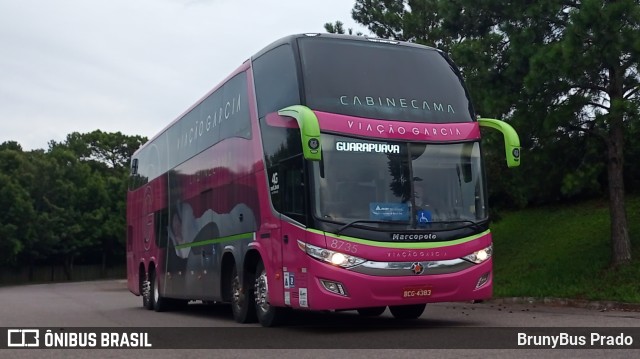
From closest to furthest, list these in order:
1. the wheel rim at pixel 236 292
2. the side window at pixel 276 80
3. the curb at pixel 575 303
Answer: the side window at pixel 276 80
the wheel rim at pixel 236 292
the curb at pixel 575 303

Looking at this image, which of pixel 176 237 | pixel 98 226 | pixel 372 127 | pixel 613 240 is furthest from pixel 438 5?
pixel 98 226

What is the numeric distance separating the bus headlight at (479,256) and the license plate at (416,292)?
2.55ft

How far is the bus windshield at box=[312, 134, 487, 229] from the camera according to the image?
11383mm

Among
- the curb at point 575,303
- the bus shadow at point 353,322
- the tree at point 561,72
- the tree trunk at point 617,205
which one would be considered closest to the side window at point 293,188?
the bus shadow at point 353,322

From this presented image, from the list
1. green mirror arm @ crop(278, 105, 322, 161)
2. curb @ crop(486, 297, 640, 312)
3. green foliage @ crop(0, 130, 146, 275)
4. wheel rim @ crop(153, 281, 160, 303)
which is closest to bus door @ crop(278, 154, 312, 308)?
green mirror arm @ crop(278, 105, 322, 161)

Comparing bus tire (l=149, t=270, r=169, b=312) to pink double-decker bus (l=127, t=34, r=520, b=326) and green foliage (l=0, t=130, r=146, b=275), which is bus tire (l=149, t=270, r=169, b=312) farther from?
green foliage (l=0, t=130, r=146, b=275)

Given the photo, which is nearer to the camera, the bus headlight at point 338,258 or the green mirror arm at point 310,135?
the green mirror arm at point 310,135

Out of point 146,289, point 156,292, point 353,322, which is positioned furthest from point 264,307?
point 146,289

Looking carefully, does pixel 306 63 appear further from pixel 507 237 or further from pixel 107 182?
pixel 107 182

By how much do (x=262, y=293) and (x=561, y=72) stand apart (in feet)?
26.4

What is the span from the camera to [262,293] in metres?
13.1

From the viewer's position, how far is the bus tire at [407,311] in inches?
562

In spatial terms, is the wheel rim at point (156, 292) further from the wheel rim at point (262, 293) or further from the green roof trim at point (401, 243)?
the green roof trim at point (401, 243)

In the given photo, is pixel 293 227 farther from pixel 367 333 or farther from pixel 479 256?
pixel 479 256
